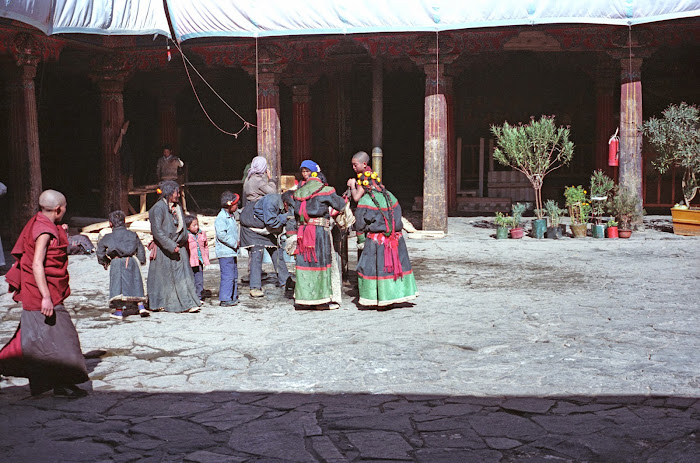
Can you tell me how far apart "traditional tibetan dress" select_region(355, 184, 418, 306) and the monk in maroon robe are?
319 centimetres

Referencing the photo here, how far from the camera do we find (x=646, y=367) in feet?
18.4

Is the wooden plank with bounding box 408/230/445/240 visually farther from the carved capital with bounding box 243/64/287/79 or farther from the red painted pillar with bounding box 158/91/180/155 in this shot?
the red painted pillar with bounding box 158/91/180/155

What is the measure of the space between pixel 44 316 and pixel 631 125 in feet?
36.6

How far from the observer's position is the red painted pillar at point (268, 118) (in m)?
14.1

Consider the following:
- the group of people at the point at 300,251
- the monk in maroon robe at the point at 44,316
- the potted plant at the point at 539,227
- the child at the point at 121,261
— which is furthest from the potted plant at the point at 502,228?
the monk in maroon robe at the point at 44,316

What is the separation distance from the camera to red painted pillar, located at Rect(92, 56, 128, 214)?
48.2 feet

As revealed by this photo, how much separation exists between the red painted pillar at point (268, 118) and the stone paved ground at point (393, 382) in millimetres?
5943

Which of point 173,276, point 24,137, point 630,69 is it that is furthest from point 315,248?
point 630,69

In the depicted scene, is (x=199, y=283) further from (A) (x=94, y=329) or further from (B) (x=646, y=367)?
(B) (x=646, y=367)

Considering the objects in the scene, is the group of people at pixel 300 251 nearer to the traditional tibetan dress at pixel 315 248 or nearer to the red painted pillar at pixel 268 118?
the traditional tibetan dress at pixel 315 248

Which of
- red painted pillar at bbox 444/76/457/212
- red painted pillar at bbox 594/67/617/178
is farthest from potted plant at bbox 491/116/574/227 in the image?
red painted pillar at bbox 594/67/617/178

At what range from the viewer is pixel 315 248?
7.74 meters

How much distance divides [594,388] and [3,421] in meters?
3.61

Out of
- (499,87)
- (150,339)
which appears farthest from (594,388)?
(499,87)
